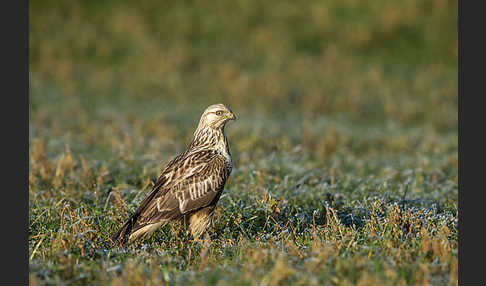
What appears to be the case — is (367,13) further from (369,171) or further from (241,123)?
(369,171)

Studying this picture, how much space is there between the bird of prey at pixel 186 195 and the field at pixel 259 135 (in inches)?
7.8

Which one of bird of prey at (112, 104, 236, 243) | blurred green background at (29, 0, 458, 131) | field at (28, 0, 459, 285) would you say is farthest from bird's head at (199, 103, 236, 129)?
blurred green background at (29, 0, 458, 131)

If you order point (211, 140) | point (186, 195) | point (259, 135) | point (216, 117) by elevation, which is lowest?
point (259, 135)

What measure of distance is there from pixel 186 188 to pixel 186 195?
0.08 metres

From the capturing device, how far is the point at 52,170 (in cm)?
898

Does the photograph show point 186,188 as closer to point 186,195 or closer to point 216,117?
point 186,195

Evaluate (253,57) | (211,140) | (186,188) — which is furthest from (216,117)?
(253,57)

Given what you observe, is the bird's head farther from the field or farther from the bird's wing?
the field

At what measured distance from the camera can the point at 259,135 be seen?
1227 cm

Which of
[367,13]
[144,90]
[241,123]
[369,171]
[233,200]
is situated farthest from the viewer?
[367,13]

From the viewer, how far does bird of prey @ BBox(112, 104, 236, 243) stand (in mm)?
6211

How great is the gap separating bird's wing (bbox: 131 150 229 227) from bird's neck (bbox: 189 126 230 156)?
21cm

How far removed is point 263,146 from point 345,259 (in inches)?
268

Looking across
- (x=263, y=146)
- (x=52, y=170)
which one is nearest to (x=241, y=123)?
(x=263, y=146)
